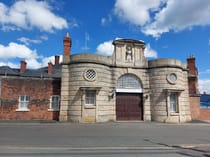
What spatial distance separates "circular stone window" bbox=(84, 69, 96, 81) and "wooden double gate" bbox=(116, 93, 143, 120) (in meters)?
3.42

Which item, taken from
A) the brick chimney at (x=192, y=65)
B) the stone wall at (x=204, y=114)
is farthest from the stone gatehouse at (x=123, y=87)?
the brick chimney at (x=192, y=65)

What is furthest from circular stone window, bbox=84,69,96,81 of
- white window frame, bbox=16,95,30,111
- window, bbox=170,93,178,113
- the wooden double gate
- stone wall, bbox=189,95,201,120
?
stone wall, bbox=189,95,201,120

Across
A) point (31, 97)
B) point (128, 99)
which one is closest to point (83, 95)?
point (128, 99)

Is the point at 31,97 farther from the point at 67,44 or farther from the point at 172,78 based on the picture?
the point at 172,78

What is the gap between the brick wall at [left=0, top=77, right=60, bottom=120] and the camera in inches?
827

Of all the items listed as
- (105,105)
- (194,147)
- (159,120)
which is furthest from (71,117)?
(194,147)

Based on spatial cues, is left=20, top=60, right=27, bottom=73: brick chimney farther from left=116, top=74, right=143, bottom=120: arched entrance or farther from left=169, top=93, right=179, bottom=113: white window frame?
left=169, top=93, right=179, bottom=113: white window frame

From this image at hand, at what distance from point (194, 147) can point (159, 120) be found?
12159 mm

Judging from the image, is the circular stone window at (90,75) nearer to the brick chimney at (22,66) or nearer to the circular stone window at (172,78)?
the circular stone window at (172,78)

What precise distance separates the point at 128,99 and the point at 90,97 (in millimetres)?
4389

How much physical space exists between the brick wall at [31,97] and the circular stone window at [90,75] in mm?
4142

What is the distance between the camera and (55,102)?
21.9 meters

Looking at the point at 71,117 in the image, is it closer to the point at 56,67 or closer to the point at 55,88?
the point at 55,88

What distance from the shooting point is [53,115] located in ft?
70.3
